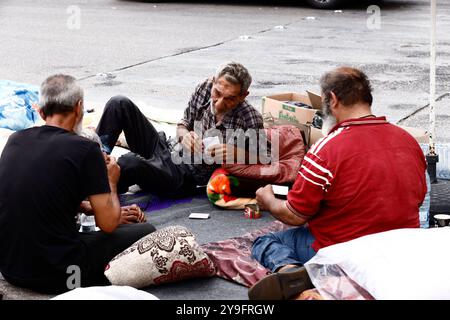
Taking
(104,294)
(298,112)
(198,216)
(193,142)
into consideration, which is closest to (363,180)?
Result: (104,294)

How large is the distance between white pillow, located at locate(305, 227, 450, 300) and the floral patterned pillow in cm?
70

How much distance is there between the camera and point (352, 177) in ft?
13.3

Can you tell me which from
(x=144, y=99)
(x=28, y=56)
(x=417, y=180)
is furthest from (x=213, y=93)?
(x=28, y=56)

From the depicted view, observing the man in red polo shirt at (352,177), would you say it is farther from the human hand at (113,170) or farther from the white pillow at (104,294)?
the human hand at (113,170)

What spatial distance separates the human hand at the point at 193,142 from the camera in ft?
19.0

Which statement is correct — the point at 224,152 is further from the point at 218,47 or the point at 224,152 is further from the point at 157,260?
the point at 218,47

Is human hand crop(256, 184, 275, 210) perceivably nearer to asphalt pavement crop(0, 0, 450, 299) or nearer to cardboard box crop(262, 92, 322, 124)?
cardboard box crop(262, 92, 322, 124)

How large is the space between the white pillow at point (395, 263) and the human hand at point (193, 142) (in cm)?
187

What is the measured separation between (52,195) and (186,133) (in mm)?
1994

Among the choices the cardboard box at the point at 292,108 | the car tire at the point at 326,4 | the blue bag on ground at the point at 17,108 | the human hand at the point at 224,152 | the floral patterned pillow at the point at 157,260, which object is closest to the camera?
the floral patterned pillow at the point at 157,260

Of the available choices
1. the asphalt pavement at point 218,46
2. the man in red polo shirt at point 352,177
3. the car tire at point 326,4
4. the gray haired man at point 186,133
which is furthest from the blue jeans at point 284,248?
the car tire at point 326,4

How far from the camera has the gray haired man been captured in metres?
5.63

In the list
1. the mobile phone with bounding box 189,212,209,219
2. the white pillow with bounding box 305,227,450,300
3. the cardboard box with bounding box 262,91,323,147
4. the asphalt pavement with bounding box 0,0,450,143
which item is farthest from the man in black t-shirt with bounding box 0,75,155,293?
the asphalt pavement with bounding box 0,0,450,143
